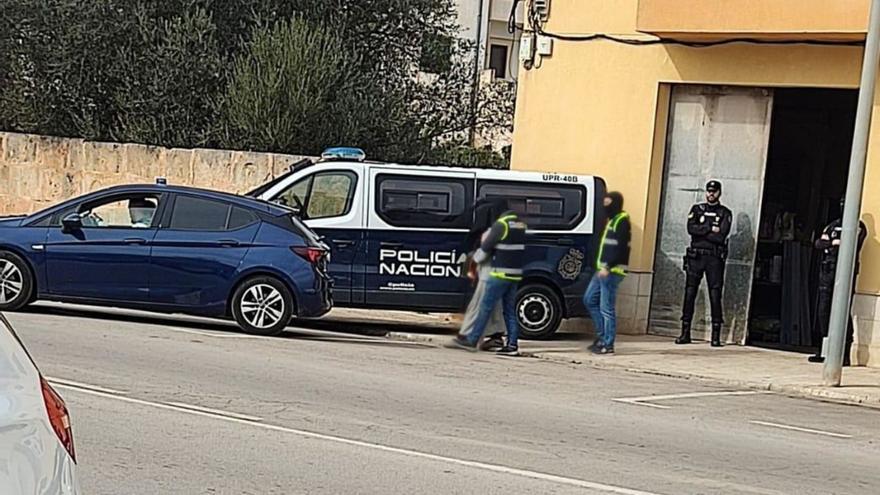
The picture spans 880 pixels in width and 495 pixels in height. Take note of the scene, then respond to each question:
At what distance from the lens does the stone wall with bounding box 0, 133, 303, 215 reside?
19.7 m

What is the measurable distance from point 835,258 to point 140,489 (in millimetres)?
9937

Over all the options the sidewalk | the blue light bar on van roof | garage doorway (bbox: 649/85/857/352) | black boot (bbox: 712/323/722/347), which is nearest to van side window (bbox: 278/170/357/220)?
the blue light bar on van roof

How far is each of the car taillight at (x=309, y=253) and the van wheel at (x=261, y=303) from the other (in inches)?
16.1

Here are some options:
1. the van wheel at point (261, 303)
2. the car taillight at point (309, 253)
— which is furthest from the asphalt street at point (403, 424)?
the car taillight at point (309, 253)

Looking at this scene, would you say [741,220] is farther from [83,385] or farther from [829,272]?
[83,385]

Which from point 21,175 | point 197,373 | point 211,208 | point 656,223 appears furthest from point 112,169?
point 197,373

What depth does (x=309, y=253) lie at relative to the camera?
13664 mm

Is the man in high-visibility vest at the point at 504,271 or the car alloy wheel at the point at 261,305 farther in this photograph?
the man in high-visibility vest at the point at 504,271

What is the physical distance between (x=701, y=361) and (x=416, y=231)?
365cm

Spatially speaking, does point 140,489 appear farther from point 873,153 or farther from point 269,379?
point 873,153

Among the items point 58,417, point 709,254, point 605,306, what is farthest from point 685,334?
point 58,417

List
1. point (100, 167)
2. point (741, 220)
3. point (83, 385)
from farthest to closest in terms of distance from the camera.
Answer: point (100, 167) < point (741, 220) < point (83, 385)

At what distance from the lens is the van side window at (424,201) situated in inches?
593

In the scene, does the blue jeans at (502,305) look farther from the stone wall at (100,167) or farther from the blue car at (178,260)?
the stone wall at (100,167)
